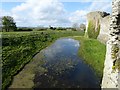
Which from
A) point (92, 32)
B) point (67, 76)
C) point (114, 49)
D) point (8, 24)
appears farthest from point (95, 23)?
point (8, 24)

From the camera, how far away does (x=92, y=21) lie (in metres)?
30.4

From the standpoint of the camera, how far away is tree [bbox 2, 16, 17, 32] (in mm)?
53719

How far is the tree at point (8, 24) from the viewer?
176ft

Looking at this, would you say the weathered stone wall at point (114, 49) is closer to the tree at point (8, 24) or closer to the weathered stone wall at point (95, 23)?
the weathered stone wall at point (95, 23)

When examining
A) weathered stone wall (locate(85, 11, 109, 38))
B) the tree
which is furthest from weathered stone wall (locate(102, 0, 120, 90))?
the tree

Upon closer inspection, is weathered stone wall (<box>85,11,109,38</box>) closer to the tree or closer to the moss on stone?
the moss on stone

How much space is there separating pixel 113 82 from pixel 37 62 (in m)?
9.00

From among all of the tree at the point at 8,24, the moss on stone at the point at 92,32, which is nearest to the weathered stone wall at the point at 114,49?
the moss on stone at the point at 92,32

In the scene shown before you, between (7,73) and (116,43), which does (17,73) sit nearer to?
(7,73)

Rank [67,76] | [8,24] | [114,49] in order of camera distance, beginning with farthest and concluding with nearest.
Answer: [8,24], [67,76], [114,49]

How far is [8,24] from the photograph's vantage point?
53.7 meters

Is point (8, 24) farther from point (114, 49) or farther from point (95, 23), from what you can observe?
point (114, 49)

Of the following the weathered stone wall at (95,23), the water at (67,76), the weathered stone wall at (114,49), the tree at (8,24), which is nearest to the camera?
the weathered stone wall at (114,49)

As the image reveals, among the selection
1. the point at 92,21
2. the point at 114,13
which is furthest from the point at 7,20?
the point at 114,13
